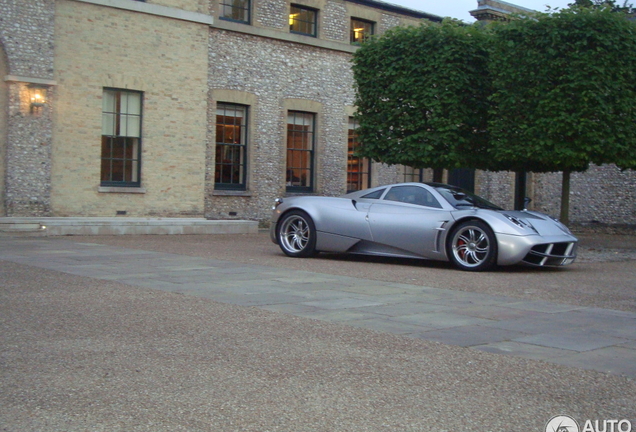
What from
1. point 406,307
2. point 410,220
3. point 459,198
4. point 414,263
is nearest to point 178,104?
point 414,263

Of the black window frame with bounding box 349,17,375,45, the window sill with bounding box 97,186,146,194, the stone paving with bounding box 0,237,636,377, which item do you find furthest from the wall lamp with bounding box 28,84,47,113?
the black window frame with bounding box 349,17,375,45

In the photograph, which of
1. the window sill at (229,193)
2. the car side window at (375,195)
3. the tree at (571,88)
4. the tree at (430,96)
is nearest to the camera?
the car side window at (375,195)

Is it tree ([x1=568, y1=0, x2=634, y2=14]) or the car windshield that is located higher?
tree ([x1=568, y1=0, x2=634, y2=14])

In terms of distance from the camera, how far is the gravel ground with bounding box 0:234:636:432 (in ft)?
12.4

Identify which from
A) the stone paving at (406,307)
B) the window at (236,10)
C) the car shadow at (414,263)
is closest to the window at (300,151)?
the window at (236,10)

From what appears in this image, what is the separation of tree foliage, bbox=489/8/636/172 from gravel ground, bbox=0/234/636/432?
9.65 meters

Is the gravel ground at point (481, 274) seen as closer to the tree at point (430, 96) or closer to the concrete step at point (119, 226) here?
the concrete step at point (119, 226)

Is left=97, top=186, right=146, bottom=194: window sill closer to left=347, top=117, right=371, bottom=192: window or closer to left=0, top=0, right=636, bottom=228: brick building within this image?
left=0, top=0, right=636, bottom=228: brick building

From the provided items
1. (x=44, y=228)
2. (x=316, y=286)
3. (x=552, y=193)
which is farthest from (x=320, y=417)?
(x=552, y=193)

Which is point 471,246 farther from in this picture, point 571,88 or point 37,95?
point 37,95

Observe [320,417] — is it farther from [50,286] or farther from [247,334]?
[50,286]

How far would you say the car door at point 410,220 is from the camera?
1127cm

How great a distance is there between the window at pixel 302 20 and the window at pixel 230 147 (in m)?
3.09

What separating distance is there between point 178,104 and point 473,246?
1119 cm
